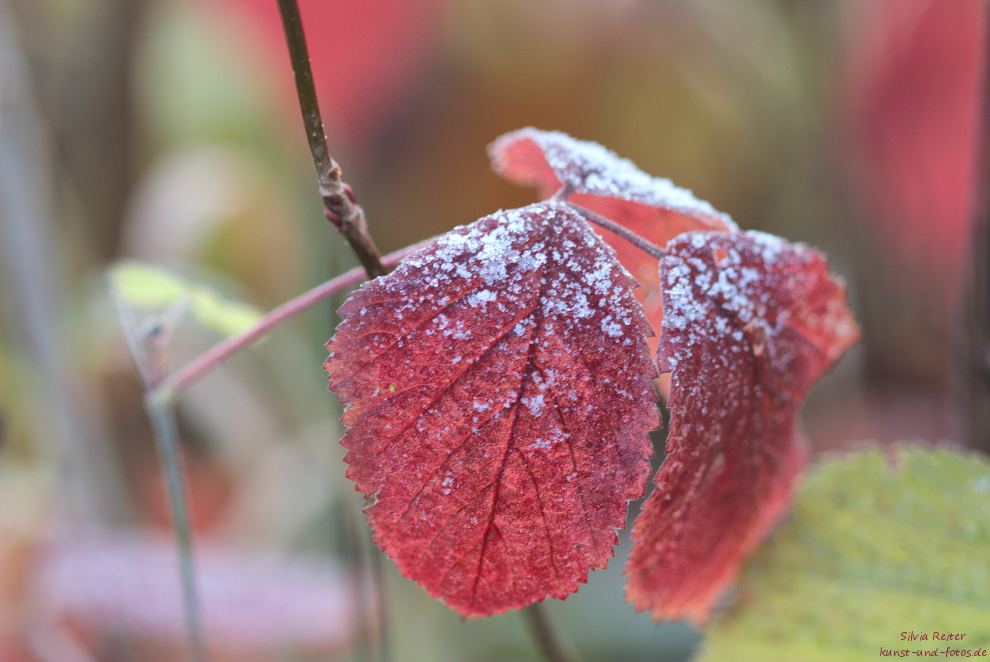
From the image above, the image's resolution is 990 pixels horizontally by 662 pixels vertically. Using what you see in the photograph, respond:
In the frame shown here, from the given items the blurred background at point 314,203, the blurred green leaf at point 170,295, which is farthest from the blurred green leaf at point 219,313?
the blurred background at point 314,203

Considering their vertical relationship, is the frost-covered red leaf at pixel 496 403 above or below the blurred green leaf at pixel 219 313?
below

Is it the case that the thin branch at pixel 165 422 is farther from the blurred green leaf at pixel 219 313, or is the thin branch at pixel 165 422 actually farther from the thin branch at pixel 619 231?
the thin branch at pixel 619 231

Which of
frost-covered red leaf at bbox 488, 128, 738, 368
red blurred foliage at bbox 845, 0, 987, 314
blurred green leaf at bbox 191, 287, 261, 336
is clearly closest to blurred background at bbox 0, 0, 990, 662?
red blurred foliage at bbox 845, 0, 987, 314

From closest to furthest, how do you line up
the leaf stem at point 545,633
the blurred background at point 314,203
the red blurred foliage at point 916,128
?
the leaf stem at point 545,633
the blurred background at point 314,203
the red blurred foliage at point 916,128

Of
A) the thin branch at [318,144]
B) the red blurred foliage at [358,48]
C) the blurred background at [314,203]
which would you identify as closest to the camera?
the thin branch at [318,144]

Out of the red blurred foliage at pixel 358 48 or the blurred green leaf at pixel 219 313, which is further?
the red blurred foliage at pixel 358 48

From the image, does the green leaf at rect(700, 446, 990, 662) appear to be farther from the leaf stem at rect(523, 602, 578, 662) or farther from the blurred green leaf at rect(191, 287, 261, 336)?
the blurred green leaf at rect(191, 287, 261, 336)

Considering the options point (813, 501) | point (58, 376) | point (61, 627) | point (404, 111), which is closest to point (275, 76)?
point (404, 111)
